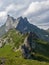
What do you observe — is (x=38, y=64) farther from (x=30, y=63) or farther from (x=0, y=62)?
(x=0, y=62)

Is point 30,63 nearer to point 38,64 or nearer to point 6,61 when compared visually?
point 38,64

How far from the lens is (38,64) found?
164 meters

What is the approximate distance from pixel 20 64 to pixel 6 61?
418 inches

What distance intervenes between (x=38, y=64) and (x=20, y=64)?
1353cm

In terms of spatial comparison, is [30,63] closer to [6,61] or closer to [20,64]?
[20,64]

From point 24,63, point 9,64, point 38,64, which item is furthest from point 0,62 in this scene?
point 38,64

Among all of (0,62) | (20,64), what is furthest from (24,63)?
(0,62)

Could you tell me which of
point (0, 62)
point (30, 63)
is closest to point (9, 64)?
point (0, 62)

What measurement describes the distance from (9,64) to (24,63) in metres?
12.6

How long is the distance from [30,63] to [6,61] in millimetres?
17906

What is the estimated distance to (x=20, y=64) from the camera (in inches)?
6353

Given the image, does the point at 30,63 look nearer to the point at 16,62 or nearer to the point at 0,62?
the point at 16,62

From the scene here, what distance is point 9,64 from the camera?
15675 cm

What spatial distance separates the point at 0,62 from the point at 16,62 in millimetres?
13371
